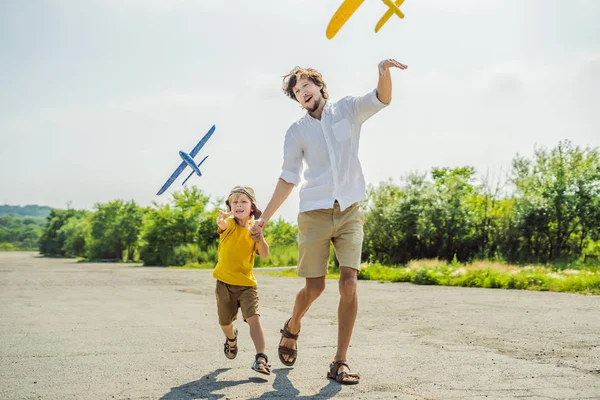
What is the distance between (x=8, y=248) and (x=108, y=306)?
344 ft

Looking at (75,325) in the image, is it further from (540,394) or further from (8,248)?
(8,248)

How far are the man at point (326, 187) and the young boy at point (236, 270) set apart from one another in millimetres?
314

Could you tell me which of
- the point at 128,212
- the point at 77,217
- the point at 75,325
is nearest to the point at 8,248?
the point at 77,217

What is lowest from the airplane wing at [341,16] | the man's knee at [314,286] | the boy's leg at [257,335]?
the boy's leg at [257,335]

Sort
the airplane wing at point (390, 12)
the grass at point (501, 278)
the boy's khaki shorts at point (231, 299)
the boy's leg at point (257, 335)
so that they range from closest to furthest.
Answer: the airplane wing at point (390, 12) < the boy's leg at point (257, 335) < the boy's khaki shorts at point (231, 299) < the grass at point (501, 278)

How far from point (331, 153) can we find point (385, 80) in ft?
2.14

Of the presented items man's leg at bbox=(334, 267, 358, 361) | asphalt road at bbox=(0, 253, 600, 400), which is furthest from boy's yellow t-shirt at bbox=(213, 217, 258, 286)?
man's leg at bbox=(334, 267, 358, 361)

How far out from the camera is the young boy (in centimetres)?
500

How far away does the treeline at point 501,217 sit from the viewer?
21.2m

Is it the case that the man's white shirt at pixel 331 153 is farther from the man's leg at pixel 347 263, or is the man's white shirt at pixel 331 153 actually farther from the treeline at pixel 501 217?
the treeline at pixel 501 217

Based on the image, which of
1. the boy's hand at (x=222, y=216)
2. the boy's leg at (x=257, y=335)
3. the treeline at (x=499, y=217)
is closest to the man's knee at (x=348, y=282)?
the boy's leg at (x=257, y=335)

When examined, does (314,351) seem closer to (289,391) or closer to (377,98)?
(289,391)

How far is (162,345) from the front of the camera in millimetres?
5988

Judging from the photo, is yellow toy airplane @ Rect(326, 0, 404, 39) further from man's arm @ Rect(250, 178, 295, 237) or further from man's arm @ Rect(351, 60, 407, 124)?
man's arm @ Rect(250, 178, 295, 237)
